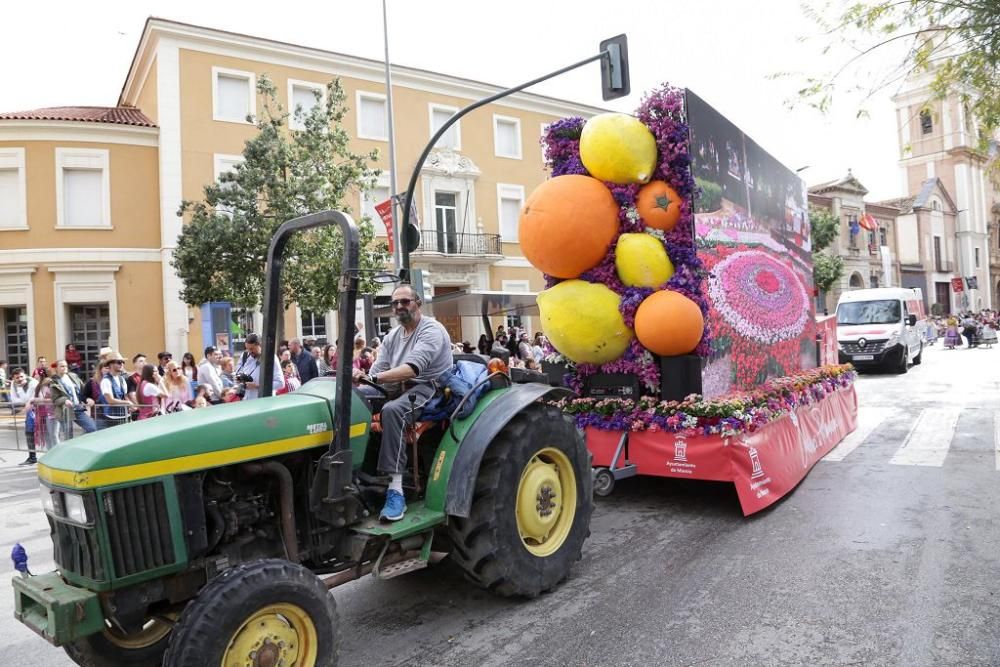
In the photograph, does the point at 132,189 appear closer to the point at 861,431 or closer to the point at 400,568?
the point at 861,431

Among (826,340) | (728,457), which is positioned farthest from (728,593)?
(826,340)

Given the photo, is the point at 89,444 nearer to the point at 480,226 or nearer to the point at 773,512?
the point at 773,512

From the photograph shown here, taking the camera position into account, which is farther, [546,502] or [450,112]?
[450,112]

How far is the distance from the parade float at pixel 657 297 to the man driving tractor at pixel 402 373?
2.23m

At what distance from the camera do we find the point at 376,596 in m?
4.48

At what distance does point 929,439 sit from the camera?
9586 mm

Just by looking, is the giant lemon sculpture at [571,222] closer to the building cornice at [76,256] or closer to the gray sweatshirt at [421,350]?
the gray sweatshirt at [421,350]

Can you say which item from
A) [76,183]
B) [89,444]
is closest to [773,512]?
[89,444]

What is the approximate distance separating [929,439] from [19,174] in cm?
2282

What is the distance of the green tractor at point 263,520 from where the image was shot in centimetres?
284

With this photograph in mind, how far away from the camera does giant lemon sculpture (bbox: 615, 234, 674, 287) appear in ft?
20.0

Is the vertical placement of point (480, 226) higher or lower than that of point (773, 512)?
higher

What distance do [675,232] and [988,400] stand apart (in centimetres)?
1061

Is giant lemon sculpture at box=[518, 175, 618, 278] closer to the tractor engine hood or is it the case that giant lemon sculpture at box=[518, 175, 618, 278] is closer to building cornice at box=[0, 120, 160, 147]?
the tractor engine hood
